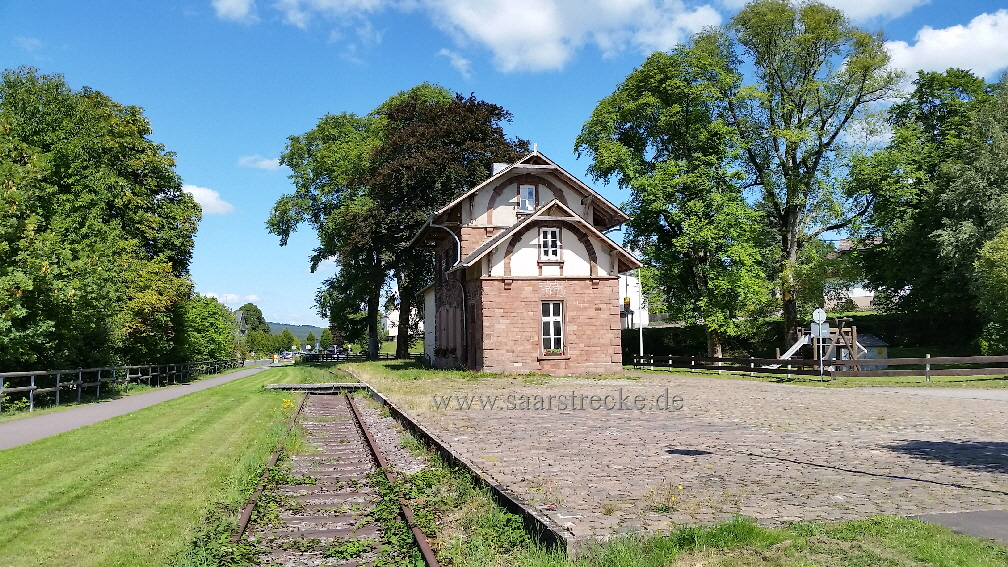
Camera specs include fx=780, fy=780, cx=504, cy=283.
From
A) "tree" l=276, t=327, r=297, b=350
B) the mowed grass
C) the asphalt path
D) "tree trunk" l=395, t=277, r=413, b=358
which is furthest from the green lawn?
"tree" l=276, t=327, r=297, b=350

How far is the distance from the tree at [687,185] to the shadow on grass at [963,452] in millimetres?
26057

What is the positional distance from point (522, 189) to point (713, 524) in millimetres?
29154

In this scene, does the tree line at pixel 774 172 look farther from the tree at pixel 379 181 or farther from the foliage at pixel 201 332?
the foliage at pixel 201 332

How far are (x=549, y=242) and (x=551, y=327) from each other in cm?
342

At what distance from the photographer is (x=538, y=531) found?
6.40 m

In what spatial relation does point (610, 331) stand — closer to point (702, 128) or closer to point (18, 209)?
point (702, 128)

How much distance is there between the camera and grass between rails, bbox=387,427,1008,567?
5.26 m

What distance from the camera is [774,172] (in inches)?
1547

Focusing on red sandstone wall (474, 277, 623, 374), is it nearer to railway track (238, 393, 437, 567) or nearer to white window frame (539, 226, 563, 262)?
white window frame (539, 226, 563, 262)

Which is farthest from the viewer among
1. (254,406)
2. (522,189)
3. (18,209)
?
(522,189)

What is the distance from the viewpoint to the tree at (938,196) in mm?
34719

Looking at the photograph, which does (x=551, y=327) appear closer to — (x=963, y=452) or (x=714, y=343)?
(x=714, y=343)

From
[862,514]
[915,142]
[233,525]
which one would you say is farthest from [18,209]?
[915,142]

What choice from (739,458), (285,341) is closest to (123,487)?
(739,458)
